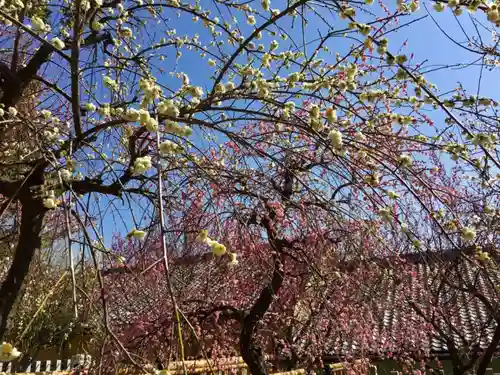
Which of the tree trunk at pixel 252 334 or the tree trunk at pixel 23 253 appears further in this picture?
the tree trunk at pixel 252 334

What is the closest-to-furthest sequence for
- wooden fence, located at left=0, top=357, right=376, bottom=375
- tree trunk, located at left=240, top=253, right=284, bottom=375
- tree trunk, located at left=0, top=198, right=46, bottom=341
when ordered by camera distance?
1. tree trunk, located at left=0, top=198, right=46, bottom=341
2. wooden fence, located at left=0, top=357, right=376, bottom=375
3. tree trunk, located at left=240, top=253, right=284, bottom=375

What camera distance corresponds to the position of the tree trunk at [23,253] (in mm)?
2600

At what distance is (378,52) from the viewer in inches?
81.0

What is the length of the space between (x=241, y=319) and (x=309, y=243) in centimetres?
105

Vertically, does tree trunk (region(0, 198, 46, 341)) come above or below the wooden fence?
above

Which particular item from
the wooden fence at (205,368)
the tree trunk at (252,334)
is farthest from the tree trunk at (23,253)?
the tree trunk at (252,334)

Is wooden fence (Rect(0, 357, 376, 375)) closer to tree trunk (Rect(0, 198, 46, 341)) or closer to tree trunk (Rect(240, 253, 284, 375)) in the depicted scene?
tree trunk (Rect(240, 253, 284, 375))

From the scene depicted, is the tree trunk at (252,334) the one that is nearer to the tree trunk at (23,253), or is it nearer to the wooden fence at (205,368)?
the wooden fence at (205,368)

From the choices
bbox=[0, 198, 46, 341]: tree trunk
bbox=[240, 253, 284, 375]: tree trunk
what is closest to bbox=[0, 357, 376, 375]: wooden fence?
bbox=[240, 253, 284, 375]: tree trunk

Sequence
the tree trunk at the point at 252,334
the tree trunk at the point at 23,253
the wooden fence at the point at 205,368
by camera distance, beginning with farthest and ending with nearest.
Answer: the tree trunk at the point at 252,334, the wooden fence at the point at 205,368, the tree trunk at the point at 23,253

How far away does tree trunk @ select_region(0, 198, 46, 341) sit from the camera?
2600 mm

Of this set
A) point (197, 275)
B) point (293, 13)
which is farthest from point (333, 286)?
point (293, 13)

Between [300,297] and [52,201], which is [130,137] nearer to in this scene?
[52,201]

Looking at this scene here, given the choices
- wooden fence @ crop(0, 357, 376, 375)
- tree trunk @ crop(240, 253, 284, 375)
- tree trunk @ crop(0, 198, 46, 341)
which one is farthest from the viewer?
tree trunk @ crop(240, 253, 284, 375)
